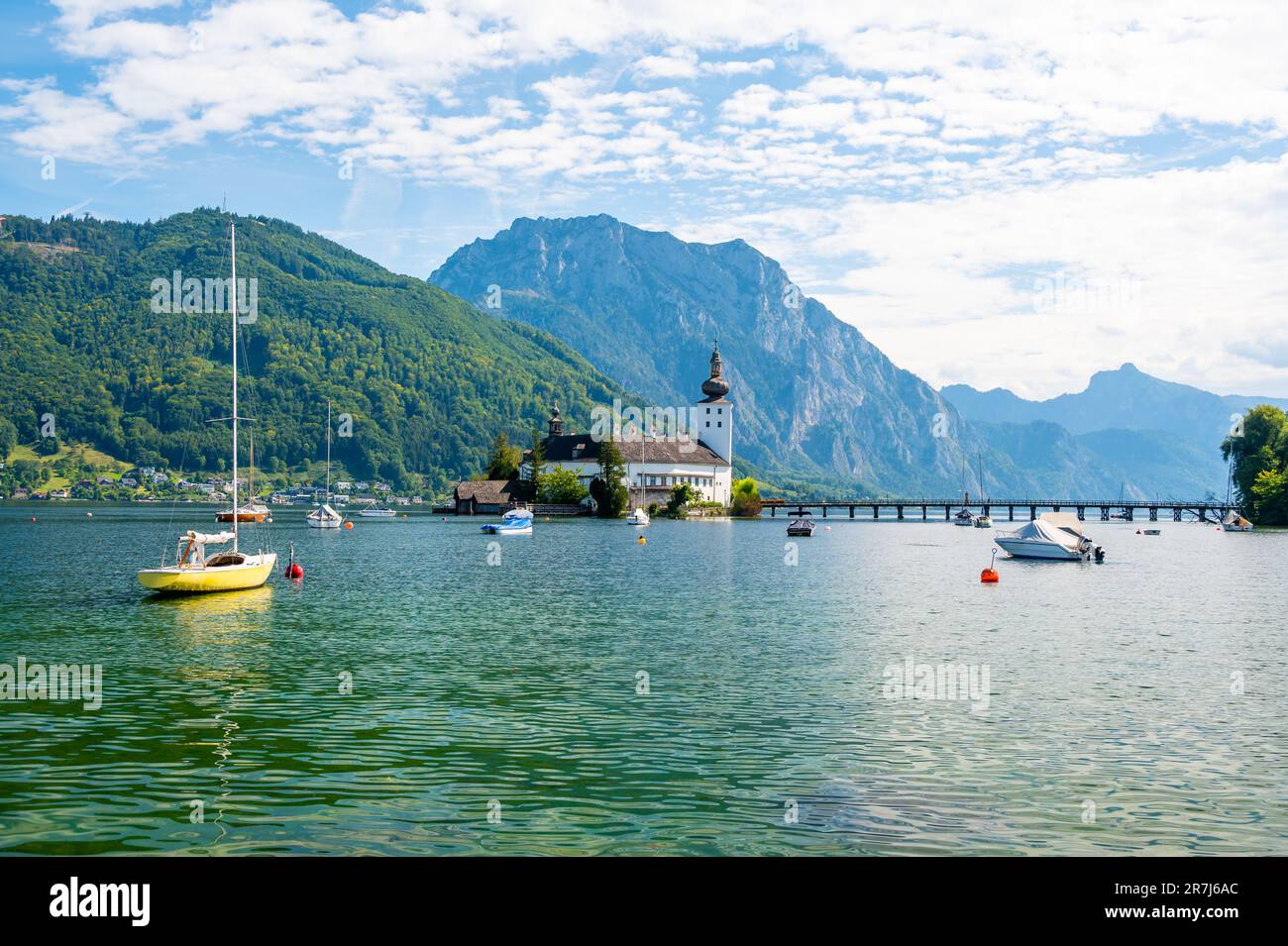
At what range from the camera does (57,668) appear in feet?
103

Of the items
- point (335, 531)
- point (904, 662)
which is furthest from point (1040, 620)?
point (335, 531)

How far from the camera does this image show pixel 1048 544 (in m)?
97.9

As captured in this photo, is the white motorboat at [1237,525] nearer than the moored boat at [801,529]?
No

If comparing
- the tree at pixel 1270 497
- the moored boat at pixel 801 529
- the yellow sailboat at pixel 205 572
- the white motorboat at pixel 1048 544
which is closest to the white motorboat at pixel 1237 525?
the tree at pixel 1270 497

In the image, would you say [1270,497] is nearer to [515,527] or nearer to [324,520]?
[515,527]

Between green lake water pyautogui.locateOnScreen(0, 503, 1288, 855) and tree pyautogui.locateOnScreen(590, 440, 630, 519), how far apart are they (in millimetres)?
137414

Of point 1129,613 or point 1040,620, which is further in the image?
point 1129,613

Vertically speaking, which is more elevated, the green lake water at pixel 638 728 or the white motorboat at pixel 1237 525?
the green lake water at pixel 638 728

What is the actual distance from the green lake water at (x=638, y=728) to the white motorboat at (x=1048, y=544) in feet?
140

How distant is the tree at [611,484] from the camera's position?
633 ft

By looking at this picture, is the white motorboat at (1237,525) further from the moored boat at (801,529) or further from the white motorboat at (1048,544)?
the white motorboat at (1048,544)

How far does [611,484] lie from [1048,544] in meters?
106
